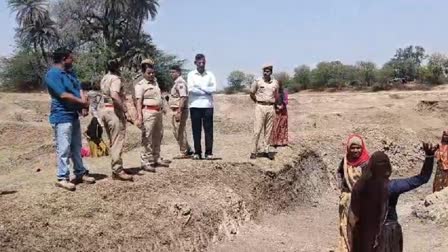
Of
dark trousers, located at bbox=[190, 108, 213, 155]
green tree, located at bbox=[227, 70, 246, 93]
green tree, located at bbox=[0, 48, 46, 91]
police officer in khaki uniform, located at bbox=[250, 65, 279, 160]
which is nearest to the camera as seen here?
dark trousers, located at bbox=[190, 108, 213, 155]

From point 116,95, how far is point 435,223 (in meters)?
5.56

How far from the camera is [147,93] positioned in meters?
8.86

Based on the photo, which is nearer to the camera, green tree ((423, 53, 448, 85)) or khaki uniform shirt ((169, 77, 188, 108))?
khaki uniform shirt ((169, 77, 188, 108))

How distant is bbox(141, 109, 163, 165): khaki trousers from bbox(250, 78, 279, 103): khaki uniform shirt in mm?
2408

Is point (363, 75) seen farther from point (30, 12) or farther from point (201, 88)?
point (201, 88)

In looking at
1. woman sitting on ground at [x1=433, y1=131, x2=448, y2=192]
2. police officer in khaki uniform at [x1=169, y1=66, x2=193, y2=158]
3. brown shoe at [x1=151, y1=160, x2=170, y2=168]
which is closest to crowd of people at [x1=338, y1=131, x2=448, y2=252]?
brown shoe at [x1=151, y1=160, x2=170, y2=168]

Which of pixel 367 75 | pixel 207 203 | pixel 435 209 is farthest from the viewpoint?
pixel 367 75

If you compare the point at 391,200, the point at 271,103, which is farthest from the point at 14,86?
the point at 391,200

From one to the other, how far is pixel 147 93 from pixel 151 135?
0.61 meters

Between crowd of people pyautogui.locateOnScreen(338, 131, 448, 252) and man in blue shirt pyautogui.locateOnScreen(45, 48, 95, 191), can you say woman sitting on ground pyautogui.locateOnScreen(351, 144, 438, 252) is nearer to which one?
crowd of people pyautogui.locateOnScreen(338, 131, 448, 252)

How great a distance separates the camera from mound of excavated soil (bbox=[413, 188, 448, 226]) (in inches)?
400

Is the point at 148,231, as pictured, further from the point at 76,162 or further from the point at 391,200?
the point at 391,200

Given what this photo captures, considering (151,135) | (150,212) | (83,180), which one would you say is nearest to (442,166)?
(151,135)

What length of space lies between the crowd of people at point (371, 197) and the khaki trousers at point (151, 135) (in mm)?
3816
